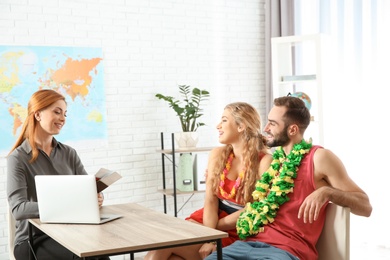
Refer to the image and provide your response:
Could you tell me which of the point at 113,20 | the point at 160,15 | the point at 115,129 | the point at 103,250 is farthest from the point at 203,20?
the point at 103,250

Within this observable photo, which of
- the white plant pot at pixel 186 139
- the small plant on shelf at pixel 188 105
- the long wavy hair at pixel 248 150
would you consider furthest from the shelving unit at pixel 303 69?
Result: the long wavy hair at pixel 248 150

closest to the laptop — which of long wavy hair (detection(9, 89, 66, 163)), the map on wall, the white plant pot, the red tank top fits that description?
long wavy hair (detection(9, 89, 66, 163))

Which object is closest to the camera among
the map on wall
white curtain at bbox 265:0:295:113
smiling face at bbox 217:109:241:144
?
smiling face at bbox 217:109:241:144

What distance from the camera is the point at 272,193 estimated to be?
2.99 metres

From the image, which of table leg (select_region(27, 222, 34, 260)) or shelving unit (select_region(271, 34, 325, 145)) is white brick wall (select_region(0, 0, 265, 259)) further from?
table leg (select_region(27, 222, 34, 260))

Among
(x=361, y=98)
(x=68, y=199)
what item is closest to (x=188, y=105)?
(x=361, y=98)

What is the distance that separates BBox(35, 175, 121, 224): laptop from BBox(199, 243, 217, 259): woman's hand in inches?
22.3

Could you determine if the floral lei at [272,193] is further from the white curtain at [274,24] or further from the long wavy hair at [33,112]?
the white curtain at [274,24]

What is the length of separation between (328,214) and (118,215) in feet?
3.44

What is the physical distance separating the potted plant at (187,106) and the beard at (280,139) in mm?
2574

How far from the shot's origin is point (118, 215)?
10.3 feet

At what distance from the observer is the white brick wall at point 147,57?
5.38 m

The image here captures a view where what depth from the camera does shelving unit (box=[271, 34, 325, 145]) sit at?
5.55 m

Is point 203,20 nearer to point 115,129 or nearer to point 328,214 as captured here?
point 115,129
